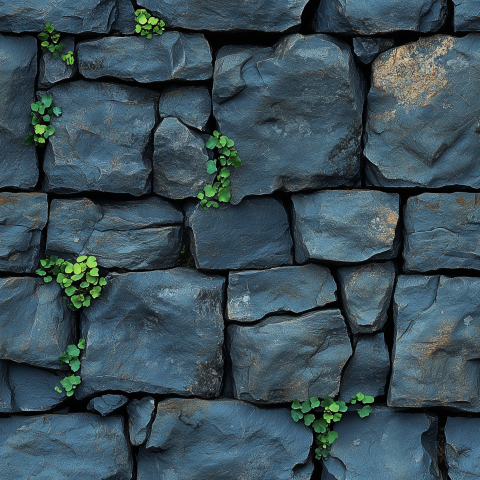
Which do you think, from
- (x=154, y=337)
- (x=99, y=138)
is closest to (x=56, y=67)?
(x=99, y=138)

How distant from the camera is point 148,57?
232cm

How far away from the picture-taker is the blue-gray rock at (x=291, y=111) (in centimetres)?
229

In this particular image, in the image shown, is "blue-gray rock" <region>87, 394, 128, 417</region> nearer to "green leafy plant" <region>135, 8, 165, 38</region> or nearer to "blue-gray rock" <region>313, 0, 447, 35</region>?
"green leafy plant" <region>135, 8, 165, 38</region>

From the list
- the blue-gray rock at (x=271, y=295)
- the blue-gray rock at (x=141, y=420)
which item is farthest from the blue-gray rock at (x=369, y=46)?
the blue-gray rock at (x=141, y=420)

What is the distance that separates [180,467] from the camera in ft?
7.98

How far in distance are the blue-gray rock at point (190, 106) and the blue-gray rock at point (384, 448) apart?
166cm

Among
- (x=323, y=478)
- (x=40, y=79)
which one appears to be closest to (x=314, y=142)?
(x=40, y=79)

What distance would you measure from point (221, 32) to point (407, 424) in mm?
2140

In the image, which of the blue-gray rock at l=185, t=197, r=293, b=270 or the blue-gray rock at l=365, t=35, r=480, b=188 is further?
the blue-gray rock at l=185, t=197, r=293, b=270

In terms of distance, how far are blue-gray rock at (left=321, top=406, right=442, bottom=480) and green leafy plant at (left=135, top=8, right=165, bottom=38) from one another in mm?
2113

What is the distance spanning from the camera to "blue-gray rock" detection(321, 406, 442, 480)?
95.4 inches

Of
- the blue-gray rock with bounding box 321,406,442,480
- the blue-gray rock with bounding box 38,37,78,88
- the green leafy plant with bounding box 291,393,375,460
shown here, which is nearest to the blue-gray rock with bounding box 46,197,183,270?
the blue-gray rock with bounding box 38,37,78,88

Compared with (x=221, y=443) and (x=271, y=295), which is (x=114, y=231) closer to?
(x=271, y=295)

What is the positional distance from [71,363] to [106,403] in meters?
0.26
